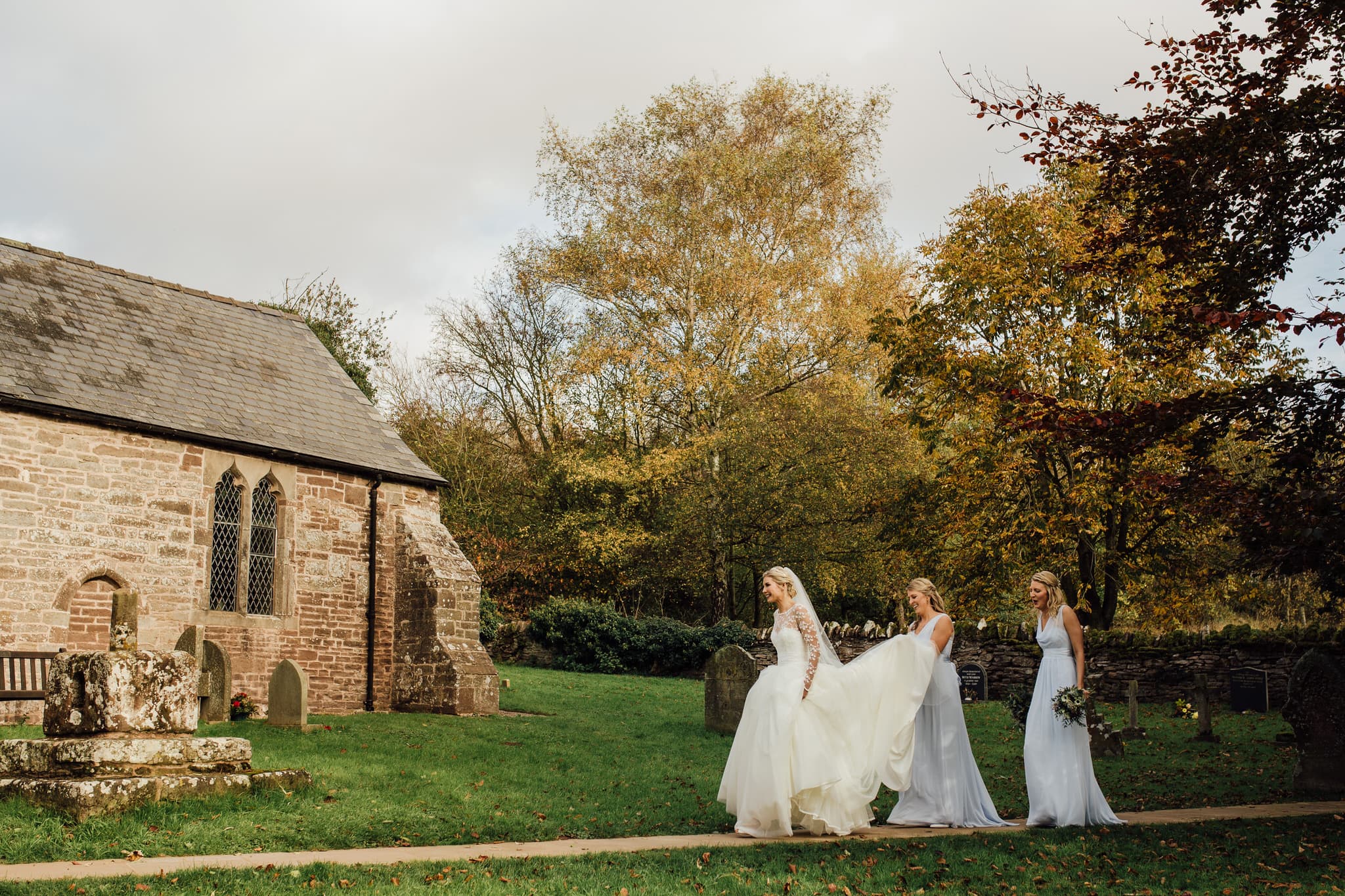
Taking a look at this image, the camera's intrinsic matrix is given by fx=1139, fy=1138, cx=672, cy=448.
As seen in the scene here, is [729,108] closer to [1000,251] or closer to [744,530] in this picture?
[744,530]

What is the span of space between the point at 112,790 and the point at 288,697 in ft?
22.3

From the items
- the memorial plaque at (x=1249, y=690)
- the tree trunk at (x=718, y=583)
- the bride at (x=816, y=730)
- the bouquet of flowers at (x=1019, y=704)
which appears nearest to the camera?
the bride at (x=816, y=730)

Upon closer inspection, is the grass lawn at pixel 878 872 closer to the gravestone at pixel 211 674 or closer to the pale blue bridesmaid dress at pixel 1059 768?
the pale blue bridesmaid dress at pixel 1059 768

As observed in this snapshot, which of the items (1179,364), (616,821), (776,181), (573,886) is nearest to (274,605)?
(616,821)

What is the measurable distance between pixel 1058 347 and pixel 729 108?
17312 mm

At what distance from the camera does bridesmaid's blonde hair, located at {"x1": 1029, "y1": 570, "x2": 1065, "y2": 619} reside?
1025cm

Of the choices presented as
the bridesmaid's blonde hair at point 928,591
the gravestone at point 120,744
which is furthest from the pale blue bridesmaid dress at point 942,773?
the gravestone at point 120,744

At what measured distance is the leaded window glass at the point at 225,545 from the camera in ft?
59.9

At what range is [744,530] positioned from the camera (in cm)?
3084

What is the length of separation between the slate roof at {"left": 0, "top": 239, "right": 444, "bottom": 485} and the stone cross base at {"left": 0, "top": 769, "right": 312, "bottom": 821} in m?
8.65

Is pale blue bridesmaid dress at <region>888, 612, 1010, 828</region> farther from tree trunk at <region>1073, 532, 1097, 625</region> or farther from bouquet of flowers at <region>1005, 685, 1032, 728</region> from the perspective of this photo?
tree trunk at <region>1073, 532, 1097, 625</region>

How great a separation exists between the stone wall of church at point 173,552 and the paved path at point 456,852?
953 centimetres

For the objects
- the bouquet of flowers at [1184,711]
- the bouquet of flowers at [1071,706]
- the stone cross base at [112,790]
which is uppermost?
the bouquet of flowers at [1071,706]

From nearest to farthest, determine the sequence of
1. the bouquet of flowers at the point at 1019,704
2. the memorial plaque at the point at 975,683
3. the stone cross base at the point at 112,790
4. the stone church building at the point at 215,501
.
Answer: the stone cross base at the point at 112,790 < the bouquet of flowers at the point at 1019,704 < the stone church building at the point at 215,501 < the memorial plaque at the point at 975,683
